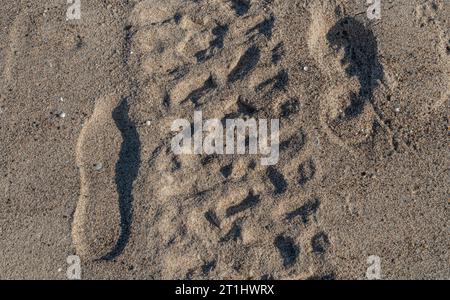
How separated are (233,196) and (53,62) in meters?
1.53

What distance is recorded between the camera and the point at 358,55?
11.7 ft

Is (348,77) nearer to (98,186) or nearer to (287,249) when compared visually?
(287,249)

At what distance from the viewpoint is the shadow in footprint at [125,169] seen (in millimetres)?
3262

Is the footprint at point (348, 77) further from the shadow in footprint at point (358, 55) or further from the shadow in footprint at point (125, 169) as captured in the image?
the shadow in footprint at point (125, 169)

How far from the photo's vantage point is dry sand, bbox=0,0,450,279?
320cm

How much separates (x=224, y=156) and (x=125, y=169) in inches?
24.9

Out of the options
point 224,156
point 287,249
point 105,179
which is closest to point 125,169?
point 105,179

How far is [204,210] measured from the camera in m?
3.26

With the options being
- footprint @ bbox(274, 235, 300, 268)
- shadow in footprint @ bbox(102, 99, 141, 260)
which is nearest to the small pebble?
shadow in footprint @ bbox(102, 99, 141, 260)

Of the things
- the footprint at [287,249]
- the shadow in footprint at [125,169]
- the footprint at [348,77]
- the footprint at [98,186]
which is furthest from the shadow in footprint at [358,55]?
the footprint at [98,186]

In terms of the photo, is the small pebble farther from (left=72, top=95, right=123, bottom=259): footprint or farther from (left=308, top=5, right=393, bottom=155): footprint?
(left=308, top=5, right=393, bottom=155): footprint

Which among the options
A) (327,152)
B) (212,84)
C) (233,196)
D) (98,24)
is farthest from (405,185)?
(98,24)

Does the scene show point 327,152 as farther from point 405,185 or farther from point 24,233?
point 24,233
